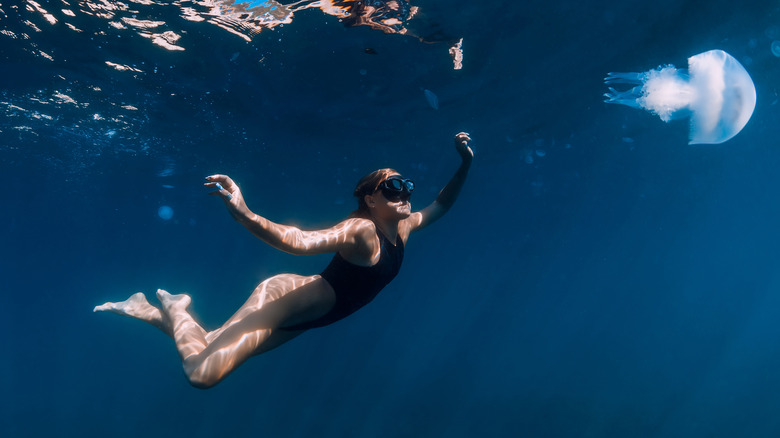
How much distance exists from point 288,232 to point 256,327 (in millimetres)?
1513

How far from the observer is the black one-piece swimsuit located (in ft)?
13.4

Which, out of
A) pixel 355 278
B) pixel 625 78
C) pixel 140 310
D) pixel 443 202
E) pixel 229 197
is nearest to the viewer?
pixel 229 197

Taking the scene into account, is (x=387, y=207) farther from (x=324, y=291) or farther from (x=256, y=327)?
(x=256, y=327)

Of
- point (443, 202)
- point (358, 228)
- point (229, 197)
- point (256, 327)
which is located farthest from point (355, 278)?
point (443, 202)

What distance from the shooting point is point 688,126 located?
64.3ft

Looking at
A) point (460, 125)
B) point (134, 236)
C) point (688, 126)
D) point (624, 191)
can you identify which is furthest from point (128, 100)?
point (134, 236)

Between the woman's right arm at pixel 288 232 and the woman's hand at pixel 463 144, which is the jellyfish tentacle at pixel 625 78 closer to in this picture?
the woman's hand at pixel 463 144

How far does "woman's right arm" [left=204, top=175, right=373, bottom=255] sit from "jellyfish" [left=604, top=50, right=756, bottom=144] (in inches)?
490

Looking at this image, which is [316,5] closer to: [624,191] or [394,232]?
[394,232]

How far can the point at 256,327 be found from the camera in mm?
4184

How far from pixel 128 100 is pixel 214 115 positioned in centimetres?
264

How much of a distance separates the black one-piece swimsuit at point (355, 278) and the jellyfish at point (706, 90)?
39.2 ft

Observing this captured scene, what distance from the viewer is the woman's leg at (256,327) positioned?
3.96 meters

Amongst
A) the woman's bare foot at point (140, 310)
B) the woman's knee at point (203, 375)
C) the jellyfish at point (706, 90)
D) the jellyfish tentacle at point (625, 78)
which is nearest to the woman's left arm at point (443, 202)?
the woman's knee at point (203, 375)
